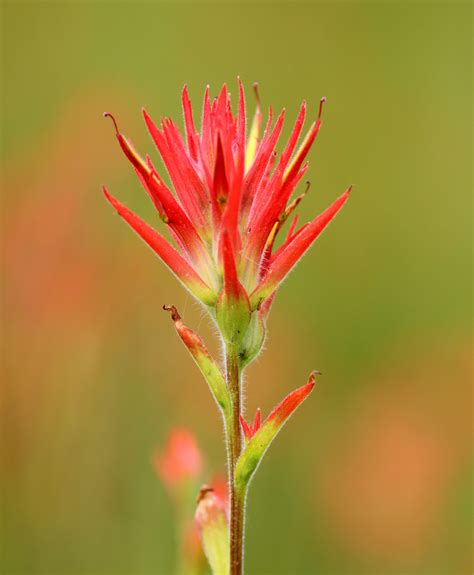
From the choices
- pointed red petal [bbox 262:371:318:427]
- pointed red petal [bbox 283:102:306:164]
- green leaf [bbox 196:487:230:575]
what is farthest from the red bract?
green leaf [bbox 196:487:230:575]

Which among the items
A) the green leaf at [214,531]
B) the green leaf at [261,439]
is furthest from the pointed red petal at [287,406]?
the green leaf at [214,531]

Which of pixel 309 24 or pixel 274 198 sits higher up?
pixel 309 24

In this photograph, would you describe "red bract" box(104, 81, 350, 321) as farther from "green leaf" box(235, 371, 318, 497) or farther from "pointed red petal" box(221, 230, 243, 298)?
"green leaf" box(235, 371, 318, 497)

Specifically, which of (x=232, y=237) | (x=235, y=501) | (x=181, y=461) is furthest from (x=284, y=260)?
(x=181, y=461)

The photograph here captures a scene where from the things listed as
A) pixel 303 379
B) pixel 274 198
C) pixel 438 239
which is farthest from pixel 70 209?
pixel 438 239

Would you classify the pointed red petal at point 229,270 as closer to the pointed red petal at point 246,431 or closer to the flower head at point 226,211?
the flower head at point 226,211

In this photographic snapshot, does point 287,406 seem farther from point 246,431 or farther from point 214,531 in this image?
point 214,531

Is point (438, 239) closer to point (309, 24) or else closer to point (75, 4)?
point (309, 24)
